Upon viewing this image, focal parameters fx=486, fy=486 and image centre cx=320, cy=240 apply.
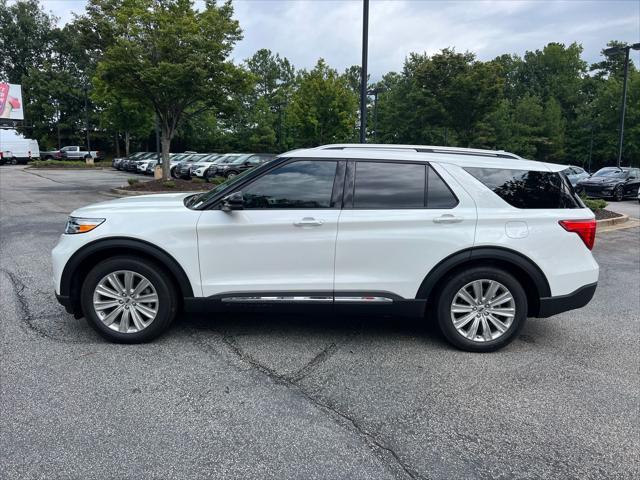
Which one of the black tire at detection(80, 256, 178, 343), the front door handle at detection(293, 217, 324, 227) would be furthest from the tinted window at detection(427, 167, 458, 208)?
the black tire at detection(80, 256, 178, 343)

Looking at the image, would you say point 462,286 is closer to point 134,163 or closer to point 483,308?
point 483,308

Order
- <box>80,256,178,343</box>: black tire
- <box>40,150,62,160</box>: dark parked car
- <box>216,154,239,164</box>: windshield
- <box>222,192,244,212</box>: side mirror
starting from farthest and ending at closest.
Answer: <box>40,150,62,160</box>: dark parked car, <box>216,154,239,164</box>: windshield, <box>80,256,178,343</box>: black tire, <box>222,192,244,212</box>: side mirror

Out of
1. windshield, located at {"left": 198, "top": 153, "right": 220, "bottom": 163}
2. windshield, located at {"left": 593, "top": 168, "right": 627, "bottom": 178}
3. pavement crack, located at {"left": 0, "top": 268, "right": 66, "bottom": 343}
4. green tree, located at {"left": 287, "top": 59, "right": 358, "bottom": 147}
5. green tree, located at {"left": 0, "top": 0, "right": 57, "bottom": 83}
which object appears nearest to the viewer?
pavement crack, located at {"left": 0, "top": 268, "right": 66, "bottom": 343}

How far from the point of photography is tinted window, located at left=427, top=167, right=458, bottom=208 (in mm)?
4137

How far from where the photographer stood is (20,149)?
1864 inches

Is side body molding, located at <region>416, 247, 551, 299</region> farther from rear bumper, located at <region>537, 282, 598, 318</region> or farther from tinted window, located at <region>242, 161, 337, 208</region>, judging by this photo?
tinted window, located at <region>242, 161, 337, 208</region>

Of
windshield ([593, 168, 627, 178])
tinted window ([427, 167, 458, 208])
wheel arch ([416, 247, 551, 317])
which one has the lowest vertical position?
wheel arch ([416, 247, 551, 317])

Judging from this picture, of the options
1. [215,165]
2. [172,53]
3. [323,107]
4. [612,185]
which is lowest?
[612,185]

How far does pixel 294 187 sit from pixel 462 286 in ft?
5.45

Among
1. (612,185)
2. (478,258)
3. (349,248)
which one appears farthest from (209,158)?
(478,258)

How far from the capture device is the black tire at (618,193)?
2087cm

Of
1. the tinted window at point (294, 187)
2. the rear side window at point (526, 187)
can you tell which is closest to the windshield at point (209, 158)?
the tinted window at point (294, 187)

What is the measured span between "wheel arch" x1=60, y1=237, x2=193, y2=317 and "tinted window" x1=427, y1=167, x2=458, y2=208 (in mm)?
2184

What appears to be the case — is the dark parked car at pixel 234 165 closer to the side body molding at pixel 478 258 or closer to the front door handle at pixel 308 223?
the front door handle at pixel 308 223
